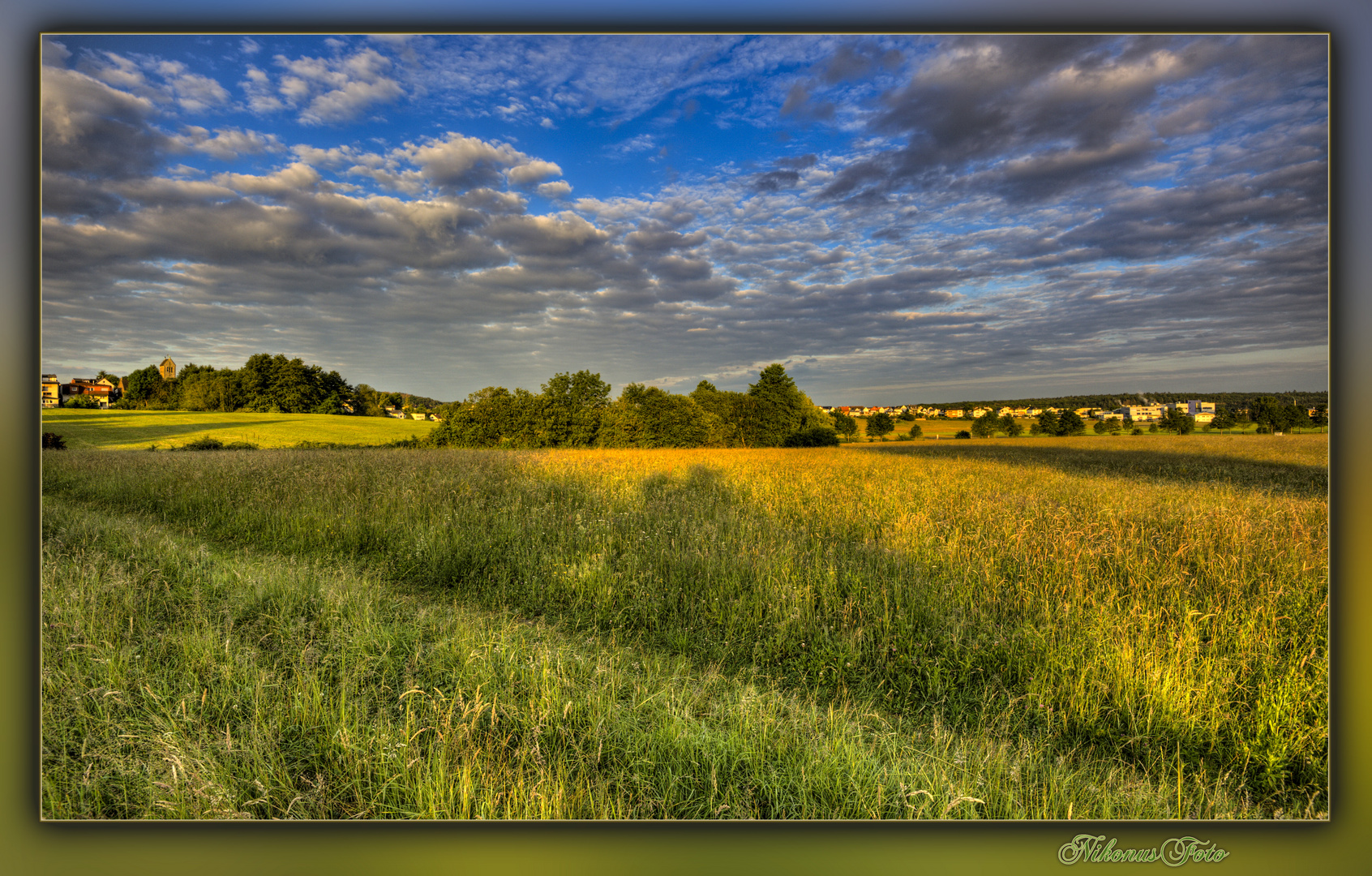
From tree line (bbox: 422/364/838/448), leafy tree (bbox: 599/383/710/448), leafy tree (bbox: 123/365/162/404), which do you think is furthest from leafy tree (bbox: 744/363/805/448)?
leafy tree (bbox: 123/365/162/404)

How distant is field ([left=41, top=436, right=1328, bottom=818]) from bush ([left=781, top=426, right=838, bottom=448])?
21.9 m

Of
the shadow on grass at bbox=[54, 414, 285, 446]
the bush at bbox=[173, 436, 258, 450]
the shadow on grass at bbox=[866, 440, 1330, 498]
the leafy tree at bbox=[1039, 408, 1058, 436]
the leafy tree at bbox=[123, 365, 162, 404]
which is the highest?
the leafy tree at bbox=[123, 365, 162, 404]

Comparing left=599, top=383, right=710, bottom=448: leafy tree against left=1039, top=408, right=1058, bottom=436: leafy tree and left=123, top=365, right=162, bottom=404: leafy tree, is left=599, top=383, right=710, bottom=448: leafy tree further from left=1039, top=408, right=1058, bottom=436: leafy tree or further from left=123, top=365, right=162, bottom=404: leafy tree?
left=1039, top=408, right=1058, bottom=436: leafy tree

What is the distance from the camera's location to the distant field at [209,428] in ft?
12.7

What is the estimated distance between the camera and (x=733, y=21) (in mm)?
3141

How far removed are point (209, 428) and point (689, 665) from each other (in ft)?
24.5

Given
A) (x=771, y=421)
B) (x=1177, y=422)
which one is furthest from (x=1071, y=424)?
(x=771, y=421)

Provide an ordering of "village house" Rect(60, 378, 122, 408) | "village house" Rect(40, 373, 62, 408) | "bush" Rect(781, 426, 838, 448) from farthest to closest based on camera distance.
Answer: "bush" Rect(781, 426, 838, 448)
"village house" Rect(60, 378, 122, 408)
"village house" Rect(40, 373, 62, 408)

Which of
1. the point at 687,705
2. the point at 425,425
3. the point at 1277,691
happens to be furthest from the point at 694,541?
the point at 425,425

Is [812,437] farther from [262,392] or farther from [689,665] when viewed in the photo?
[689,665]

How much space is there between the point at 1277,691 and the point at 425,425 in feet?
35.9

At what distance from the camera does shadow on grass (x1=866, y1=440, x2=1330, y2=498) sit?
491cm

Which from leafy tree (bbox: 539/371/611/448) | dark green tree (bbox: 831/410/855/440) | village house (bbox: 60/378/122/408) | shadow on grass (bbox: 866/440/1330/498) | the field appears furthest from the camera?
dark green tree (bbox: 831/410/855/440)

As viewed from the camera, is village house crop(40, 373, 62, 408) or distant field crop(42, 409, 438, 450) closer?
village house crop(40, 373, 62, 408)
